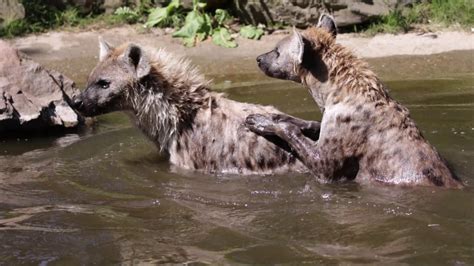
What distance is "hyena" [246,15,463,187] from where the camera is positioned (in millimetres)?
6137

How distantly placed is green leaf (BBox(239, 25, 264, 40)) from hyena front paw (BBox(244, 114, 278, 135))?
234 inches

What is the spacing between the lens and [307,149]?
629 cm

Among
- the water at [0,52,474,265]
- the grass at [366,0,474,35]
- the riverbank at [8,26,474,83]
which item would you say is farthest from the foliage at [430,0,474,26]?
the water at [0,52,474,265]

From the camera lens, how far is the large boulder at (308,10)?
40.1ft

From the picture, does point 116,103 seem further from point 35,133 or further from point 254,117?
point 35,133

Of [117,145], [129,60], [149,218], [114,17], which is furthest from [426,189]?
[114,17]

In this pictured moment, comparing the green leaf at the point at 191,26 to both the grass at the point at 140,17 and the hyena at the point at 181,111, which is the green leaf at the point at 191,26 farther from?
the hyena at the point at 181,111

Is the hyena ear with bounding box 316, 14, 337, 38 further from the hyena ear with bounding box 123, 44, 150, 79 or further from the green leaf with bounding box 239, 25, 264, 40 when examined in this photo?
the green leaf with bounding box 239, 25, 264, 40

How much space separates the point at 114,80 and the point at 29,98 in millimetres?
2006

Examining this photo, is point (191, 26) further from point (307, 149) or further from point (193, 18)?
point (307, 149)

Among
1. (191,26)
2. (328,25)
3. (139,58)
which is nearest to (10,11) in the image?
(191,26)

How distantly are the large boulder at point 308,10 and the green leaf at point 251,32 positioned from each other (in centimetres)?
28

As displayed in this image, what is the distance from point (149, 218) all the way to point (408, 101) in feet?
13.8

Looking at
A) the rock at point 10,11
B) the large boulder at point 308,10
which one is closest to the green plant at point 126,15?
the rock at point 10,11
